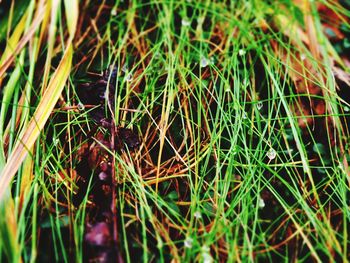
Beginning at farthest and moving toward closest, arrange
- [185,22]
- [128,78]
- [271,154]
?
[185,22], [128,78], [271,154]

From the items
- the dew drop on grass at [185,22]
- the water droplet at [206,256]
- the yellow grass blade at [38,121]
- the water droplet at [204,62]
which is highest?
the dew drop on grass at [185,22]

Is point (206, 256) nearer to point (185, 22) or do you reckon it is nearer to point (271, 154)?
point (271, 154)

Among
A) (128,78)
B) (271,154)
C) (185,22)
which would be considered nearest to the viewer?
(271,154)

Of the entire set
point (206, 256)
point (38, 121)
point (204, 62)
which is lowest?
point (206, 256)

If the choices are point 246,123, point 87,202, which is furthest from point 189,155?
point 87,202

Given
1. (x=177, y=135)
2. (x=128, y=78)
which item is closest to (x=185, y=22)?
(x=128, y=78)

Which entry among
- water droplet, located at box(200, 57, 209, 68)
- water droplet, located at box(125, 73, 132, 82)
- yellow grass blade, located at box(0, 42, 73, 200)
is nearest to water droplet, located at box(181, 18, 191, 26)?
water droplet, located at box(200, 57, 209, 68)

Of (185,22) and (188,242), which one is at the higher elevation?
(185,22)

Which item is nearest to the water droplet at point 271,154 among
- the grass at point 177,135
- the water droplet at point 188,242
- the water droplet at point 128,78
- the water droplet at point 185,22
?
the grass at point 177,135

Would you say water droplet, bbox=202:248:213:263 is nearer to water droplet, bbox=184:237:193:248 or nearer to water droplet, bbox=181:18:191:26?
water droplet, bbox=184:237:193:248

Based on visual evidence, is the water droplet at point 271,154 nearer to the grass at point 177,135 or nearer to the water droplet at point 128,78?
the grass at point 177,135
